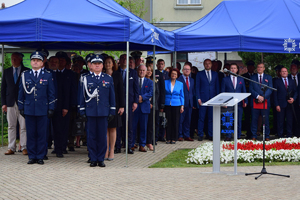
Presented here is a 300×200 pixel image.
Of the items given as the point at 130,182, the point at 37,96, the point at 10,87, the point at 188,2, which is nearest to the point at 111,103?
the point at 37,96

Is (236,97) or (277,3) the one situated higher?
(277,3)

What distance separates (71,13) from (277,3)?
23.5 ft

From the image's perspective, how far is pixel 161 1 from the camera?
27.0 m

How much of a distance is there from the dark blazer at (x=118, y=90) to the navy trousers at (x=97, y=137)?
86 cm

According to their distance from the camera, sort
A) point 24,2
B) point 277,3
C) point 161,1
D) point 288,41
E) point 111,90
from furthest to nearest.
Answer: point 161,1 < point 277,3 < point 288,41 < point 24,2 < point 111,90

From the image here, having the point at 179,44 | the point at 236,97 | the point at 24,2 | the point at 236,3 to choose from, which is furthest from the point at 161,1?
the point at 236,97

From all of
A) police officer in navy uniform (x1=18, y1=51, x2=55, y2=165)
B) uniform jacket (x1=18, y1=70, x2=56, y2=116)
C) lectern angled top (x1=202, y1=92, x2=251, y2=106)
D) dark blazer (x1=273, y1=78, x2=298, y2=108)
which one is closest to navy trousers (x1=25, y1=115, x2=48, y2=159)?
police officer in navy uniform (x1=18, y1=51, x2=55, y2=165)

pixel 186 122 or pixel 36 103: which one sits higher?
pixel 36 103

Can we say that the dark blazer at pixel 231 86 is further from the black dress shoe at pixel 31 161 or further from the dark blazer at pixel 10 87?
the black dress shoe at pixel 31 161

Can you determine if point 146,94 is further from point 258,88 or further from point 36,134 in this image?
point 258,88

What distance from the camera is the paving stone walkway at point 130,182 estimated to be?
256 inches

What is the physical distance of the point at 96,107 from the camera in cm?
895

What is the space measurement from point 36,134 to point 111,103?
1.60 metres

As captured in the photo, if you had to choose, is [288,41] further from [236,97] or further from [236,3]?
[236,97]
